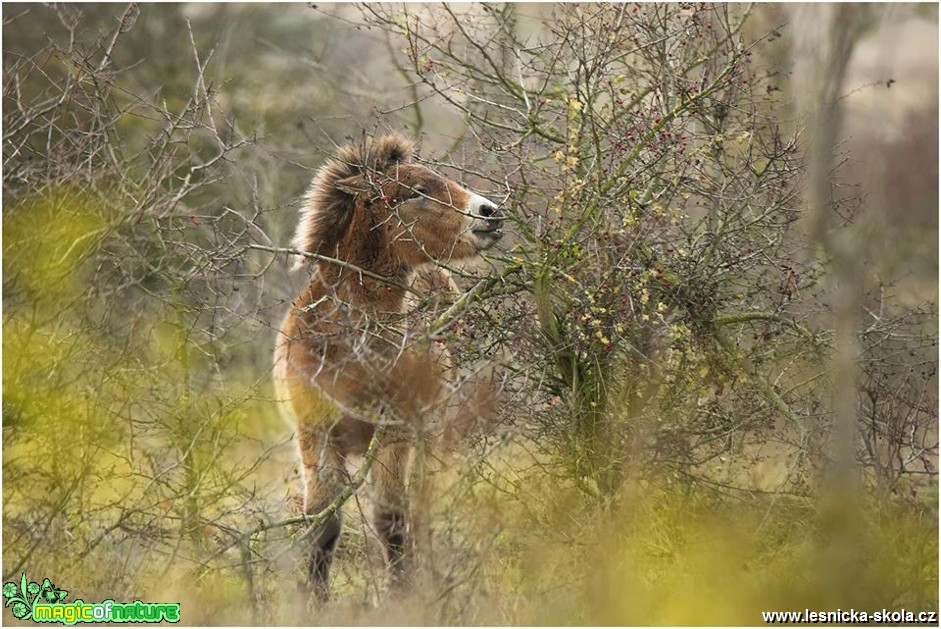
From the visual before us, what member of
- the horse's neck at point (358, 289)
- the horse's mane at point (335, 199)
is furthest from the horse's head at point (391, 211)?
the horse's neck at point (358, 289)

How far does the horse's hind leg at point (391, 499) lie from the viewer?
6121mm

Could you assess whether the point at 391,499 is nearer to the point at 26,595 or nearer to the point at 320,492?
the point at 320,492

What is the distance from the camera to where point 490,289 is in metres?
6.53

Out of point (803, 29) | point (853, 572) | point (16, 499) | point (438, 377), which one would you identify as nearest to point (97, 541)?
point (16, 499)

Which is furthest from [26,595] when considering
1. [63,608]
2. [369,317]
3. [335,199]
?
[335,199]

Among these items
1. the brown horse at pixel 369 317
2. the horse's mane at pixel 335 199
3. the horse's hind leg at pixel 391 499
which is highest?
A: the horse's mane at pixel 335 199

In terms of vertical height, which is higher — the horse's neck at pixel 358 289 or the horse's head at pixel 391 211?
the horse's head at pixel 391 211

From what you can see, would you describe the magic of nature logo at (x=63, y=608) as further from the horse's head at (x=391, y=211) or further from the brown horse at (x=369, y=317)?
the horse's head at (x=391, y=211)

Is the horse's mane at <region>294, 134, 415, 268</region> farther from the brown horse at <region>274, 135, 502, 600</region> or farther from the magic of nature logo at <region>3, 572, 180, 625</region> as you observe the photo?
the magic of nature logo at <region>3, 572, 180, 625</region>

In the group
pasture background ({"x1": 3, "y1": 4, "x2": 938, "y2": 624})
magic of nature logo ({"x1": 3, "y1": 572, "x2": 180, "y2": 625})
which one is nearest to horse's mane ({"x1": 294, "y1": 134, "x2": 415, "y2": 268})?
pasture background ({"x1": 3, "y1": 4, "x2": 938, "y2": 624})

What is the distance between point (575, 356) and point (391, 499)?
143cm

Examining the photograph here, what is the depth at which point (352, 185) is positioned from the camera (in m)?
7.40

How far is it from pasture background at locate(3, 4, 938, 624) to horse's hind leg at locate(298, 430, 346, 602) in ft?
0.48

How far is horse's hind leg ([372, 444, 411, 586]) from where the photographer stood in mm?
6121
